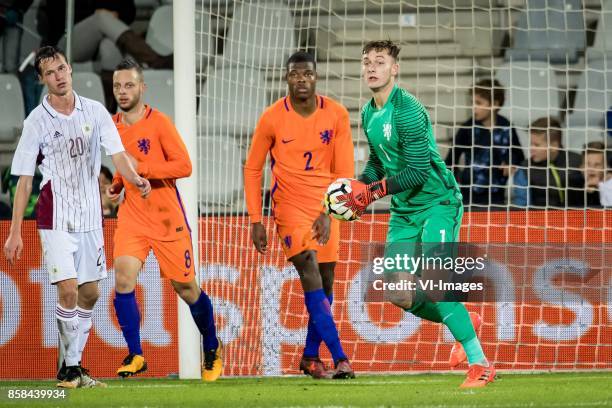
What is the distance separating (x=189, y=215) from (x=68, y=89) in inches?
69.6

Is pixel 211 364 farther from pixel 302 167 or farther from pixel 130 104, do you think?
pixel 130 104

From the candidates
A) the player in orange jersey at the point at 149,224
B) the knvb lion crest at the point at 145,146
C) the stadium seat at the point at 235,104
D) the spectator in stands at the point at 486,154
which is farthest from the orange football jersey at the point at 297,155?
the spectator in stands at the point at 486,154

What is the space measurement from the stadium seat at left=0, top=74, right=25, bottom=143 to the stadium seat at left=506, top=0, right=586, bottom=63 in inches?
192

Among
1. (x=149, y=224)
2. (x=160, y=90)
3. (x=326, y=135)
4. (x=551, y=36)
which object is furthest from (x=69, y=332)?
(x=551, y=36)

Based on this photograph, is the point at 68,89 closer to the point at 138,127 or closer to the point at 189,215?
the point at 138,127

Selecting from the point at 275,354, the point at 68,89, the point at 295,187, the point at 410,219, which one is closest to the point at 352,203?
the point at 410,219

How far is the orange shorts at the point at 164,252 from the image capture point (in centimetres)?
779

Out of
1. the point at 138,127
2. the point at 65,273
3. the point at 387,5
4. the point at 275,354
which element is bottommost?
the point at 275,354

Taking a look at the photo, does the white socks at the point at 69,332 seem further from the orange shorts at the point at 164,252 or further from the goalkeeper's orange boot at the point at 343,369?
the goalkeeper's orange boot at the point at 343,369

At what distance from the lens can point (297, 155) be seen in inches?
310

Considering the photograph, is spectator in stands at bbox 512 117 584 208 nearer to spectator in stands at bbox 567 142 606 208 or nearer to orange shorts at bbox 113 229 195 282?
spectator in stands at bbox 567 142 606 208

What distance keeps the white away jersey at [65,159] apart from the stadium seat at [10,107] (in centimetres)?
503

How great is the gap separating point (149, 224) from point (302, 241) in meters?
1.04

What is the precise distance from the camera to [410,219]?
671 centimetres
